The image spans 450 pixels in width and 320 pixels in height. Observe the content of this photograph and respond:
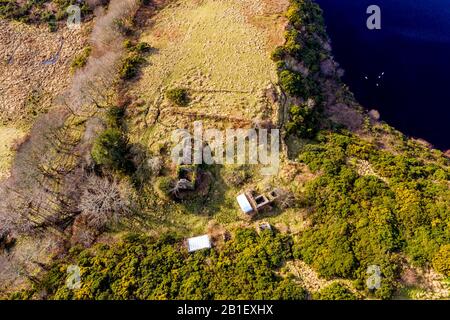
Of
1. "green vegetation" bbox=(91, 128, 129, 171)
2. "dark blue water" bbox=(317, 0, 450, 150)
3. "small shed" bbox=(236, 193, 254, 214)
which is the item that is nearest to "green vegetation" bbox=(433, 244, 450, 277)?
"small shed" bbox=(236, 193, 254, 214)

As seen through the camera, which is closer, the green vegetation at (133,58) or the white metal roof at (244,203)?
the white metal roof at (244,203)

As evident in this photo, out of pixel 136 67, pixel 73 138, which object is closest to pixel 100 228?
pixel 73 138

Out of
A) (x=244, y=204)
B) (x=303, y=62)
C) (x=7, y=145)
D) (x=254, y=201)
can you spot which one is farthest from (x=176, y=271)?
(x=303, y=62)

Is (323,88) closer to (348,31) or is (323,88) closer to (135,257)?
(348,31)

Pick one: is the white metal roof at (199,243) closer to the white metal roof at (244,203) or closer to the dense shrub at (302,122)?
the white metal roof at (244,203)

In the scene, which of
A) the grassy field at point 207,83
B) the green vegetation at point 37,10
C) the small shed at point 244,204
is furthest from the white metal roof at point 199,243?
the green vegetation at point 37,10
